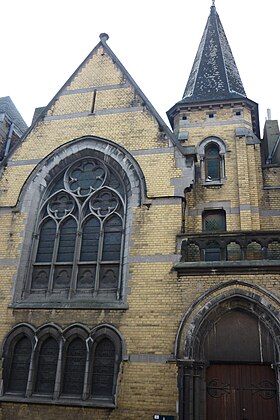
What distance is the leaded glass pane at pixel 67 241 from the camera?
439 inches

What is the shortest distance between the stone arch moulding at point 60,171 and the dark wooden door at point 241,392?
2.90m

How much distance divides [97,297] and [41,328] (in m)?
1.57

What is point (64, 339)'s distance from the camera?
9773 mm

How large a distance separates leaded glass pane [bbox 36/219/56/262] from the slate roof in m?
8.00

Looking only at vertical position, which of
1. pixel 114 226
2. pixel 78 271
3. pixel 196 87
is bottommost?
pixel 78 271

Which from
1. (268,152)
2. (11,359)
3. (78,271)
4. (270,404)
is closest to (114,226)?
(78,271)

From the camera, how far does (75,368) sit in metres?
9.67

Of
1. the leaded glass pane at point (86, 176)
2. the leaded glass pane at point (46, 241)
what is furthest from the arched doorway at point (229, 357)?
the leaded glass pane at point (86, 176)

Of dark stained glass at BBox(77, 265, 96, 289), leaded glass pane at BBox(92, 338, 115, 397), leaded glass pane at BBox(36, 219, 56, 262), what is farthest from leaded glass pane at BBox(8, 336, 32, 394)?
leaded glass pane at BBox(36, 219, 56, 262)

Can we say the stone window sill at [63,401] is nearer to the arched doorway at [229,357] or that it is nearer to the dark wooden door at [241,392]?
the arched doorway at [229,357]

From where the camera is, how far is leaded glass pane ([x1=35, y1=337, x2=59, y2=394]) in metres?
9.66

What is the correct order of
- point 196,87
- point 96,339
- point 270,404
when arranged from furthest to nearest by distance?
point 196,87, point 96,339, point 270,404

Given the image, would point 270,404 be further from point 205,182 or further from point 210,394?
point 205,182

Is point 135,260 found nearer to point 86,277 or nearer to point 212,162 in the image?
point 86,277
